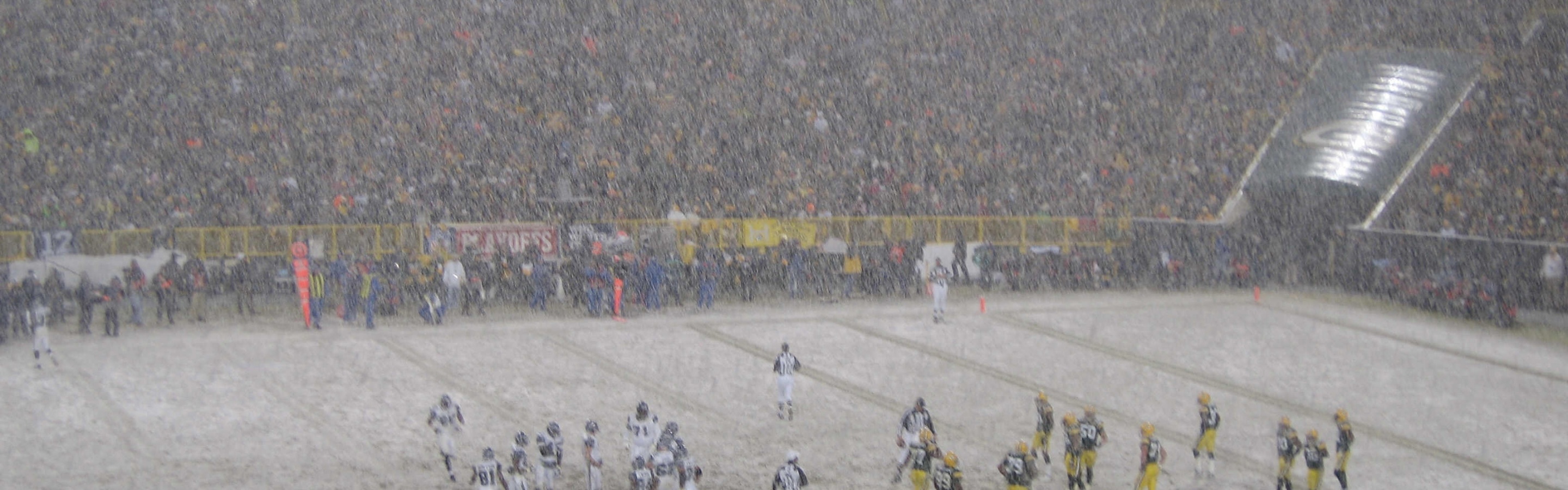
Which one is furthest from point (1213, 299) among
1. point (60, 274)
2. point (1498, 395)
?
point (60, 274)

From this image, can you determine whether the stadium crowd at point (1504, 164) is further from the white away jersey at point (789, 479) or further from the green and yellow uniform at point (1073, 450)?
the white away jersey at point (789, 479)

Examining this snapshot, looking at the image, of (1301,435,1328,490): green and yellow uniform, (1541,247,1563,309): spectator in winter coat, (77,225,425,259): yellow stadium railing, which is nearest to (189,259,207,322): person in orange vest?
(77,225,425,259): yellow stadium railing

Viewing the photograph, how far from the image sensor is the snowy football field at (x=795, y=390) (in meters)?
16.4

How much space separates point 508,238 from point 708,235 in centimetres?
415

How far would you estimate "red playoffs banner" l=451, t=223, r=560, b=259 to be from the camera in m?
25.2

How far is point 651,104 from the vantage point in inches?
1213

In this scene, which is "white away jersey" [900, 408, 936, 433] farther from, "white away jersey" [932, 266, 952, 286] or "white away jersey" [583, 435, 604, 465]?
"white away jersey" [932, 266, 952, 286]

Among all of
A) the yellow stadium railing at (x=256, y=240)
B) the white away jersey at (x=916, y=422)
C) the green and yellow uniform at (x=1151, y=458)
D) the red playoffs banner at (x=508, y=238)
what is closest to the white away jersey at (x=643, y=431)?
the white away jersey at (x=916, y=422)

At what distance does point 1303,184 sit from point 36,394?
83.5 feet

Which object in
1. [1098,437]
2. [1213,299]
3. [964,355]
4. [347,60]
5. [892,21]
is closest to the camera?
[1098,437]

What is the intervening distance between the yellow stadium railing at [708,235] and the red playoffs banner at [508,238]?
85 cm

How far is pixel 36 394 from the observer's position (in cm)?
1784

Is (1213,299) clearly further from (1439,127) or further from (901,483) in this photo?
(901,483)

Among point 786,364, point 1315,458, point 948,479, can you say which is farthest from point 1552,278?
point 948,479
